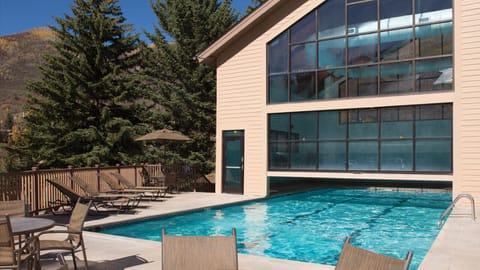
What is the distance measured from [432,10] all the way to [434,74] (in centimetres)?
200

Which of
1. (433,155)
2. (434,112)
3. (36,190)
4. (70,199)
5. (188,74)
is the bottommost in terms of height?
(70,199)

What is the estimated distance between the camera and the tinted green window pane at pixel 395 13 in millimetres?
13859

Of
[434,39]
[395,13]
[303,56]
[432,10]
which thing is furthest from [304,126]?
[432,10]

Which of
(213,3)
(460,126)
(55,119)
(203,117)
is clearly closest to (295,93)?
(460,126)

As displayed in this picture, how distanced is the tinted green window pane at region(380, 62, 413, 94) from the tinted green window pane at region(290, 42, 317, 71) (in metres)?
2.43

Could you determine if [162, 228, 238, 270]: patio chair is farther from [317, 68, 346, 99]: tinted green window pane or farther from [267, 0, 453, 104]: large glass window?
[317, 68, 346, 99]: tinted green window pane

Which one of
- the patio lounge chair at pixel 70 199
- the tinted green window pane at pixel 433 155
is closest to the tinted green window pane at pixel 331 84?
the tinted green window pane at pixel 433 155

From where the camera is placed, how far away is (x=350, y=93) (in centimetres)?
1455

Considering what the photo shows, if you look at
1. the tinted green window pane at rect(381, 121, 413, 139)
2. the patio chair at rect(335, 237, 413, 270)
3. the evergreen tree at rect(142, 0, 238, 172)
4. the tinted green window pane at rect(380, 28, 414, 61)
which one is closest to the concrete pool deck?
the patio chair at rect(335, 237, 413, 270)

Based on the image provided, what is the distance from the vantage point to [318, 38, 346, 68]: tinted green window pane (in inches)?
586

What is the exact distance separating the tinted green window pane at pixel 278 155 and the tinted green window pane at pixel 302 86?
5.71 ft

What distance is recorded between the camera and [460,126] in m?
12.9

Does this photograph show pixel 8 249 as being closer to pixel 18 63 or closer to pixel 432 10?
pixel 432 10

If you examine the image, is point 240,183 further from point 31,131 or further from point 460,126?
point 31,131
